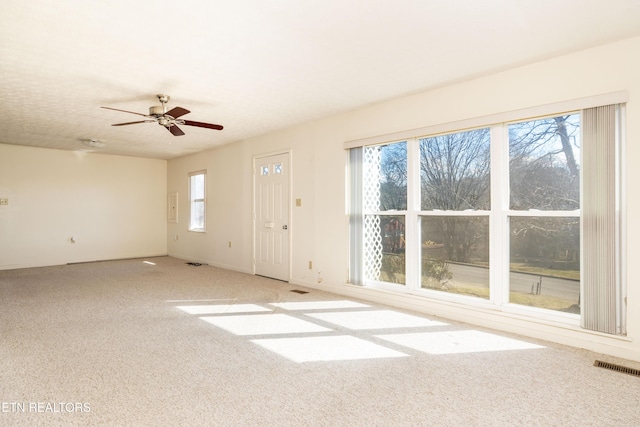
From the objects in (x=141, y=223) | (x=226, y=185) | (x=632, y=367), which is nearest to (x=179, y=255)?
(x=141, y=223)

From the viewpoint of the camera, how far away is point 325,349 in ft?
9.79

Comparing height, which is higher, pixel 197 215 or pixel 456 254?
pixel 197 215

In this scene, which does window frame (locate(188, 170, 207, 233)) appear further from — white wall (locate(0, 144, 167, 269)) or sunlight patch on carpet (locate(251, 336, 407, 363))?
sunlight patch on carpet (locate(251, 336, 407, 363))

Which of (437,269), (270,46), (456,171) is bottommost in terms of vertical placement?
(437,269)

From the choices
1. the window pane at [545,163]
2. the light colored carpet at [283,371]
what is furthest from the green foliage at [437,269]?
the window pane at [545,163]

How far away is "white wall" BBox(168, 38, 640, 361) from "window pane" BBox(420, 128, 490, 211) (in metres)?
0.25

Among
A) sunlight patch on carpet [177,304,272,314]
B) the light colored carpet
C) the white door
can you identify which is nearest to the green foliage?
the light colored carpet

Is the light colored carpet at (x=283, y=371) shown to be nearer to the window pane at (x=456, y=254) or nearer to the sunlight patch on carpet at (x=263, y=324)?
the sunlight patch on carpet at (x=263, y=324)

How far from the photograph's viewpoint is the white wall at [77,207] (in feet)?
23.4

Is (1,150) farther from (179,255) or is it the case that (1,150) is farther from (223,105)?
(223,105)

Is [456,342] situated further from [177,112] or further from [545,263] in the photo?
[177,112]

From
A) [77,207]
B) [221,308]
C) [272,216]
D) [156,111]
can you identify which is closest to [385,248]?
[221,308]

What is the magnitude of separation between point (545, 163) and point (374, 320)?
2303 mm

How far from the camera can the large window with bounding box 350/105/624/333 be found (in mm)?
2967
